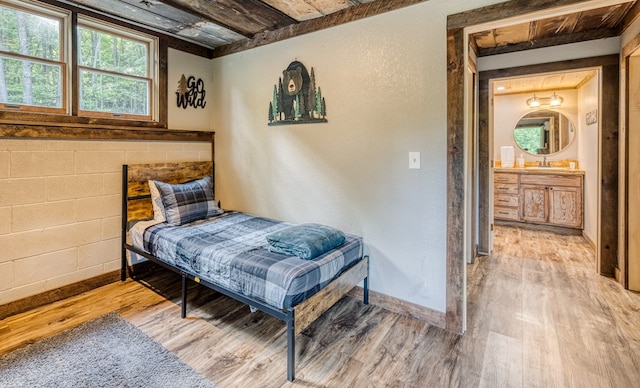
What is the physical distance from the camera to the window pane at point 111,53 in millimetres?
2820

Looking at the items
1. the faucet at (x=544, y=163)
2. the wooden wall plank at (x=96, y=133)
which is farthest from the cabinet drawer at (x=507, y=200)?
the wooden wall plank at (x=96, y=133)

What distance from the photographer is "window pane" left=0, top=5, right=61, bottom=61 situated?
7.91 feet

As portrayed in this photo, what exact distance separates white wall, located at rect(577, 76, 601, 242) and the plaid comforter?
361 cm

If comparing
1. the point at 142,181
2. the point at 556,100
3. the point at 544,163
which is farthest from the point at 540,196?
the point at 142,181

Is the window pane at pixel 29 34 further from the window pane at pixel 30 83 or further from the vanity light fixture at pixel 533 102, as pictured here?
the vanity light fixture at pixel 533 102

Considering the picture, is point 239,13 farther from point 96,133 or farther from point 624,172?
point 624,172

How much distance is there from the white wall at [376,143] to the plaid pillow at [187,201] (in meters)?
0.58

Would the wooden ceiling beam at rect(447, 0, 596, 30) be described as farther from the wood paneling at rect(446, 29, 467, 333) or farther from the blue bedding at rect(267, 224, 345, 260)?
the blue bedding at rect(267, 224, 345, 260)

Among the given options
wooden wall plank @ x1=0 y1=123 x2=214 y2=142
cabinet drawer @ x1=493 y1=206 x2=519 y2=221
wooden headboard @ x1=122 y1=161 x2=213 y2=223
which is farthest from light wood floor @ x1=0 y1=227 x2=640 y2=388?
cabinet drawer @ x1=493 y1=206 x2=519 y2=221

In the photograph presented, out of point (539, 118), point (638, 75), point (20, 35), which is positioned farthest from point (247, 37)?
point (539, 118)

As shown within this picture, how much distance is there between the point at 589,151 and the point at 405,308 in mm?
3897

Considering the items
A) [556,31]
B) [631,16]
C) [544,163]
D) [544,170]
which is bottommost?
[544,170]

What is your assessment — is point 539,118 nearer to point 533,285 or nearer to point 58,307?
point 533,285

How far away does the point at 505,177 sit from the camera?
17.2 ft
